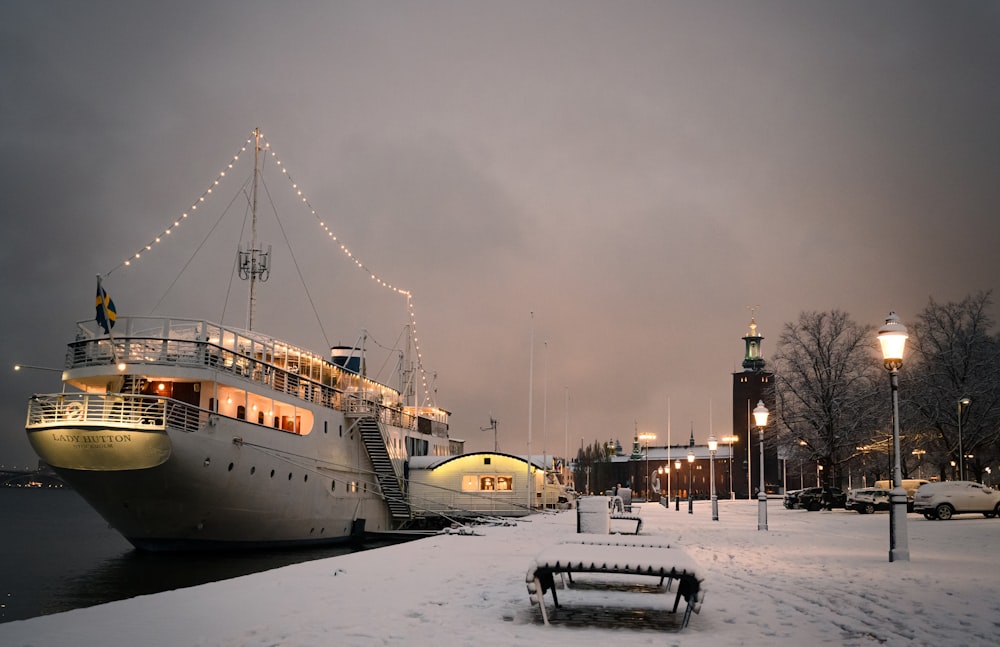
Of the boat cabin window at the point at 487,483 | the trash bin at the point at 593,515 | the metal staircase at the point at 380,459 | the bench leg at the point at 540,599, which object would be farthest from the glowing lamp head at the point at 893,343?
the boat cabin window at the point at 487,483

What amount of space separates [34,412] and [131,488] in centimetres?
425

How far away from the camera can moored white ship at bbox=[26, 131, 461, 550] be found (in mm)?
25375

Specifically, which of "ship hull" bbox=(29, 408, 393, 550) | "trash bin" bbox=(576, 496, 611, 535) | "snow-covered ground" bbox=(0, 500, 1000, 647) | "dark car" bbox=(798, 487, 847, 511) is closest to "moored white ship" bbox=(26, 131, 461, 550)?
"ship hull" bbox=(29, 408, 393, 550)

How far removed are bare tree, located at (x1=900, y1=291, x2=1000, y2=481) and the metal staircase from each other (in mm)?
30688

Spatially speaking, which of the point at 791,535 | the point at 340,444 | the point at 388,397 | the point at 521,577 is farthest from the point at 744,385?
the point at 521,577

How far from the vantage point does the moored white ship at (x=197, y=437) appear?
25.4 metres

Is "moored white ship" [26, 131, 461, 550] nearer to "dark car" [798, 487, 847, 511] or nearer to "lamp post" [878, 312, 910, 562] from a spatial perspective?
"lamp post" [878, 312, 910, 562]

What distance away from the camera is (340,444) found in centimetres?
3859

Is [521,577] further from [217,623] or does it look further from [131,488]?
[131,488]

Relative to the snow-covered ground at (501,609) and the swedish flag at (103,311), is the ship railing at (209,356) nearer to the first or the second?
the swedish flag at (103,311)

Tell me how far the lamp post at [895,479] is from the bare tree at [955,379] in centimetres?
3563

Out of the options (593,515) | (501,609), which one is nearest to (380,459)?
(593,515)

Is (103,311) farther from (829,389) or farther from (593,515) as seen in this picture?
(829,389)

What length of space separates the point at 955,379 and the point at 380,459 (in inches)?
1379
